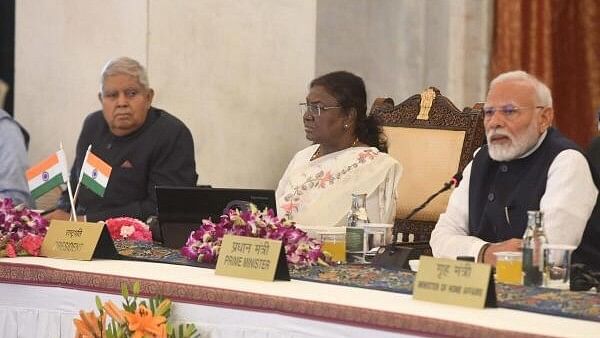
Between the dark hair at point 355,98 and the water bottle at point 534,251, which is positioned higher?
the dark hair at point 355,98

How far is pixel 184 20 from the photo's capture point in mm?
5617

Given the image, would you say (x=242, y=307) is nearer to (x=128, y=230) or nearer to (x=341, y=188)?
(x=128, y=230)

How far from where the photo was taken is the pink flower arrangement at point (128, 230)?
4082 millimetres

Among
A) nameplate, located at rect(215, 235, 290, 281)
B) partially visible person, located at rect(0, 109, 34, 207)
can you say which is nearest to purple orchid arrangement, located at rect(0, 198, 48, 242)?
nameplate, located at rect(215, 235, 290, 281)

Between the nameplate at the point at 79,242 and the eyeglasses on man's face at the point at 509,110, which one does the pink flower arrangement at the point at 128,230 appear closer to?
the nameplate at the point at 79,242

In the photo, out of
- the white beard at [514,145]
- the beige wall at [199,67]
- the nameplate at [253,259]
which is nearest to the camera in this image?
the nameplate at [253,259]

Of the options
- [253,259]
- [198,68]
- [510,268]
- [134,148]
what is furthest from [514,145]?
[198,68]

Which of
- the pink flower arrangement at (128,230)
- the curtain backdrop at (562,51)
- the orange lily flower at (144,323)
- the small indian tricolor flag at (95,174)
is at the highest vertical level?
the curtain backdrop at (562,51)

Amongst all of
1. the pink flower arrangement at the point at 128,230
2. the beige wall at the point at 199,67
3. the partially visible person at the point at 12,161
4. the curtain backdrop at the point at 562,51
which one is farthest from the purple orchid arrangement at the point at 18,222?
the curtain backdrop at the point at 562,51

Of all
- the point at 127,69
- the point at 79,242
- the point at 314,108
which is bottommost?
the point at 79,242

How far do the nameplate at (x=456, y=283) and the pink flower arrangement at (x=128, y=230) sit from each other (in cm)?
161

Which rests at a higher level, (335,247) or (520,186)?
(520,186)

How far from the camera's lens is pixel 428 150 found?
4.71 metres

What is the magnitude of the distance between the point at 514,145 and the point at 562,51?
3096 millimetres
